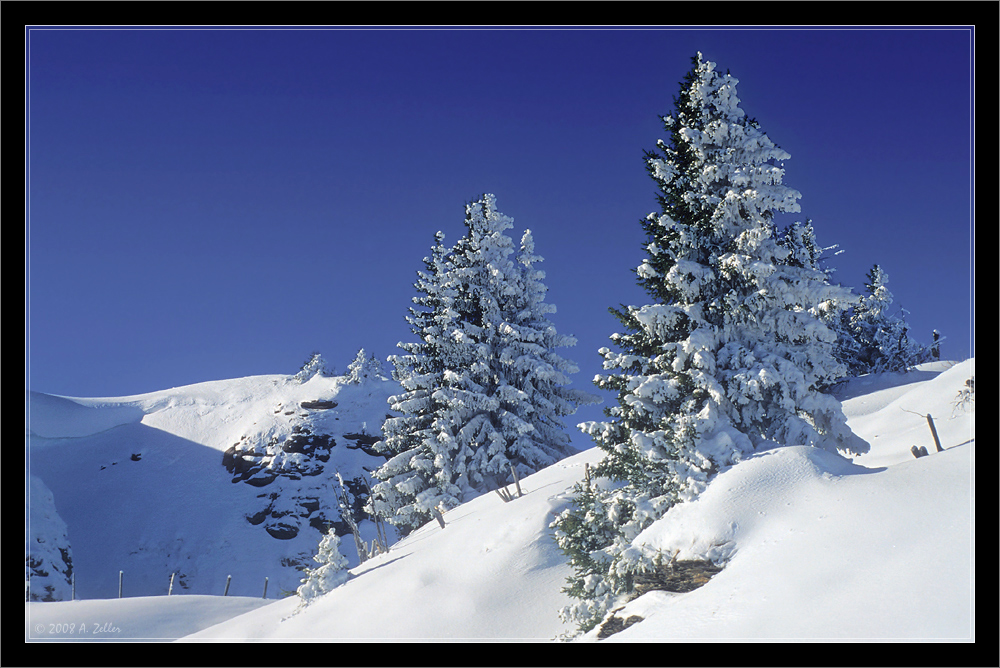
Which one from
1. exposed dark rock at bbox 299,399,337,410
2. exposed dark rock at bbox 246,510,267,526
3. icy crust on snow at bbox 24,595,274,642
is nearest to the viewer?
icy crust on snow at bbox 24,595,274,642

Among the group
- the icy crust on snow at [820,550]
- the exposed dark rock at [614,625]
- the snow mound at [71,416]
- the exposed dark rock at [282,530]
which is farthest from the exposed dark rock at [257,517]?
the exposed dark rock at [614,625]

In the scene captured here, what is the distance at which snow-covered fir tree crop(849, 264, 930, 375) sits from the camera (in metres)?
43.0

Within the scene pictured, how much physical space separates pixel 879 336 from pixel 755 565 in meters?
40.8

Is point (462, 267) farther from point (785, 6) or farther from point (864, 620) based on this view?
point (864, 620)

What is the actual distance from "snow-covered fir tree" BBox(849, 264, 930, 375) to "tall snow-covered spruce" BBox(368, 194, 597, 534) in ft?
78.5

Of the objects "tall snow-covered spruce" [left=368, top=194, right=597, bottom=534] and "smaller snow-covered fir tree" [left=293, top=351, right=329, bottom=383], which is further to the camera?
"smaller snow-covered fir tree" [left=293, top=351, right=329, bottom=383]

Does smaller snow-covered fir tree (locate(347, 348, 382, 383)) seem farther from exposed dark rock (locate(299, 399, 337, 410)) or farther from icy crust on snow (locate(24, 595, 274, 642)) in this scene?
icy crust on snow (locate(24, 595, 274, 642))

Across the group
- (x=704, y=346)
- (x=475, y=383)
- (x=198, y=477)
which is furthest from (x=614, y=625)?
(x=198, y=477)

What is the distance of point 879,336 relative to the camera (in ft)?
144

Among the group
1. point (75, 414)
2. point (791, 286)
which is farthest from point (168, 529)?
point (791, 286)

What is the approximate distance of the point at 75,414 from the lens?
241 feet

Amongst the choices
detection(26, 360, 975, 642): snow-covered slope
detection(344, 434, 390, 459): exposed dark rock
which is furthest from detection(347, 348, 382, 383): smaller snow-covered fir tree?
detection(26, 360, 975, 642): snow-covered slope

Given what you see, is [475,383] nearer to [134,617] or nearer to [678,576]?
[134,617]

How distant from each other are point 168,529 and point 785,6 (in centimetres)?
6049
